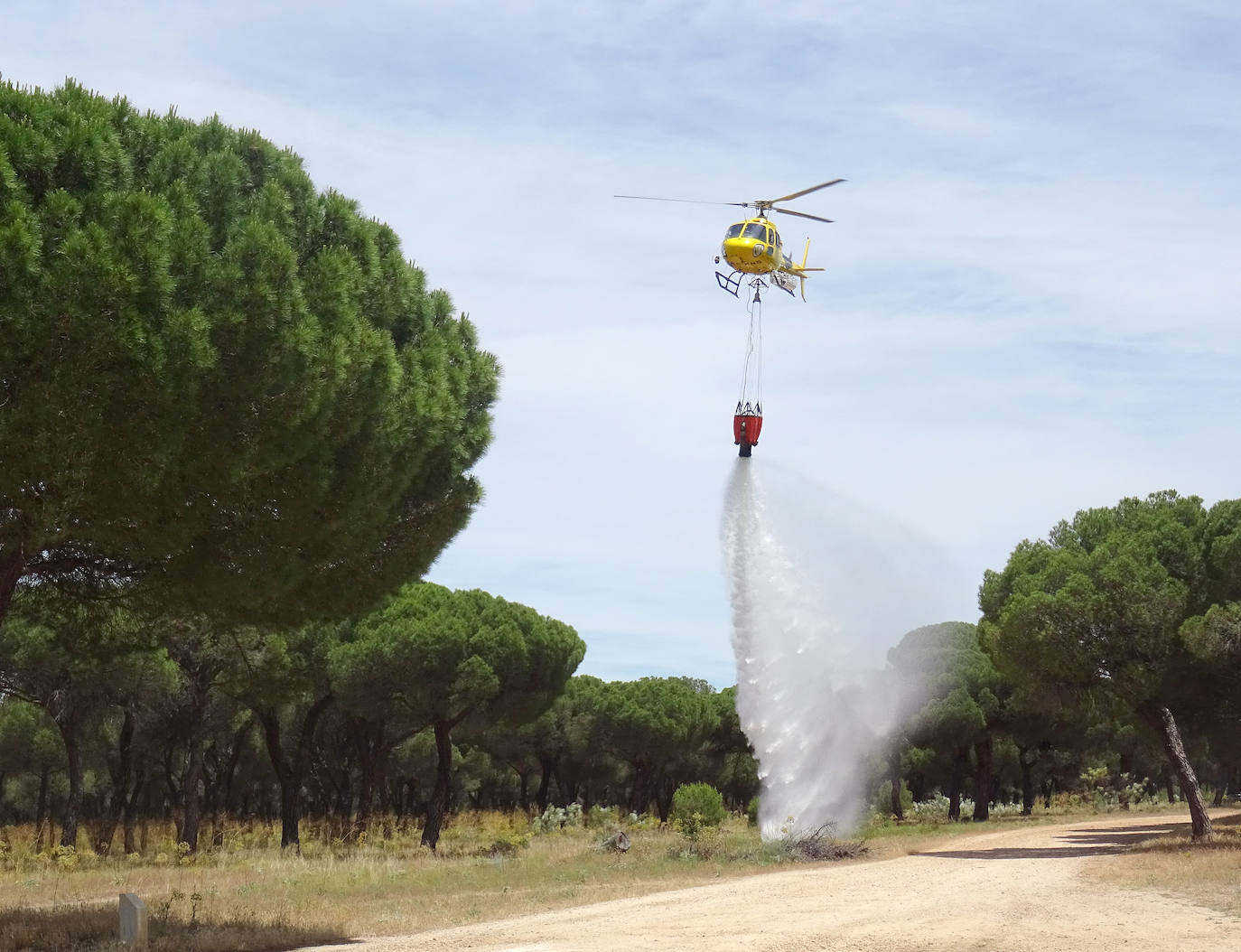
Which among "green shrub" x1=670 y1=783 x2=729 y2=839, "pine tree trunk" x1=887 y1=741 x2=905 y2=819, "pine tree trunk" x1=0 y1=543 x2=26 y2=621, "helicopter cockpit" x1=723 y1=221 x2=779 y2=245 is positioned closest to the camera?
"pine tree trunk" x1=0 y1=543 x2=26 y2=621

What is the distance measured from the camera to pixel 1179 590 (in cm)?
2661

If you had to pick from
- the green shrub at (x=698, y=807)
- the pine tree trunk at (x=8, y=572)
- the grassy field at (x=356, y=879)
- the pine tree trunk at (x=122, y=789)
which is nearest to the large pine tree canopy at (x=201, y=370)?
the pine tree trunk at (x=8, y=572)

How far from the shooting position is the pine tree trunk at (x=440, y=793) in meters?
34.5

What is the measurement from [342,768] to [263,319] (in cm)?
4724

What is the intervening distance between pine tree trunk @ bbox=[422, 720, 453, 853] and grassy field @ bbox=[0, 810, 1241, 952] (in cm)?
59

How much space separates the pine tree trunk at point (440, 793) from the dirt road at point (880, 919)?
13971mm

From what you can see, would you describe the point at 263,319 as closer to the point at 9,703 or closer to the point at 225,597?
the point at 225,597

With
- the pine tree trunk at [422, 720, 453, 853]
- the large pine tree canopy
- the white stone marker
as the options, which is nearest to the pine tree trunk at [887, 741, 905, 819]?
the pine tree trunk at [422, 720, 453, 853]

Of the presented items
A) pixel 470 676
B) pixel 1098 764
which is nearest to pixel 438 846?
pixel 470 676

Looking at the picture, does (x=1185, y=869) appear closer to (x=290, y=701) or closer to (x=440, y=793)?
(x=440, y=793)

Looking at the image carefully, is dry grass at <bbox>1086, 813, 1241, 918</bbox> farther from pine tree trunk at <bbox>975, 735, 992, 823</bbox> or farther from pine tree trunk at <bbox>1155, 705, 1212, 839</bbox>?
pine tree trunk at <bbox>975, 735, 992, 823</bbox>

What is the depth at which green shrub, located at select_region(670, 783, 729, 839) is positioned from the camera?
3209 centimetres

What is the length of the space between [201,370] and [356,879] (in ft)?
46.8

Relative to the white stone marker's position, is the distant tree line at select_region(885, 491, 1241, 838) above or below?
above
